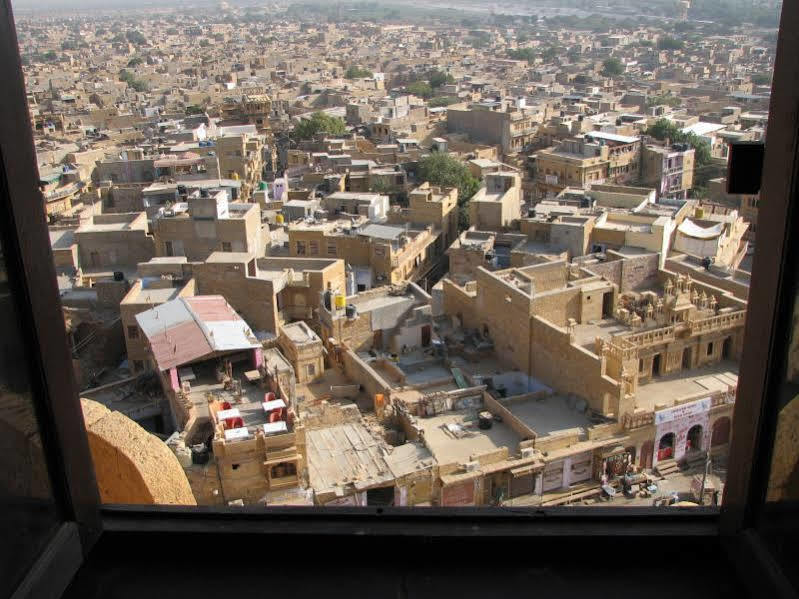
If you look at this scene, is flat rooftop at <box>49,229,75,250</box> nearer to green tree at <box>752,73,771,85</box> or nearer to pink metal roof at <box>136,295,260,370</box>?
pink metal roof at <box>136,295,260,370</box>

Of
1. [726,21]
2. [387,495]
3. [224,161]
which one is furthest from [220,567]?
[726,21]

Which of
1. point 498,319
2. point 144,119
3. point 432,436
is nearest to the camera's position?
point 432,436

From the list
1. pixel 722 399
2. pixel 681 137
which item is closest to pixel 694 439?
pixel 722 399

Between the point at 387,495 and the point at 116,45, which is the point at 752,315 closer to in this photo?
the point at 387,495

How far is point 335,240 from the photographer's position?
20.3 metres

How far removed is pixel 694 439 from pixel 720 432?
1.43ft

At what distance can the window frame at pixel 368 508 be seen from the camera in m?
1.78

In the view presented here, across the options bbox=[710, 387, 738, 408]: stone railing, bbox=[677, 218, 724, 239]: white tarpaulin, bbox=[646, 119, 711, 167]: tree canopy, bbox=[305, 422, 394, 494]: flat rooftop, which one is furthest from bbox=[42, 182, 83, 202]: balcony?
bbox=[646, 119, 711, 167]: tree canopy

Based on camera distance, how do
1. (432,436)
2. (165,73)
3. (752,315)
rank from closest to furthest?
(752,315) → (432,436) → (165,73)

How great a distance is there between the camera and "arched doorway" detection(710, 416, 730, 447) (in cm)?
1345

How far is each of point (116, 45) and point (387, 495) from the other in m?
111

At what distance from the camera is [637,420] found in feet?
42.1

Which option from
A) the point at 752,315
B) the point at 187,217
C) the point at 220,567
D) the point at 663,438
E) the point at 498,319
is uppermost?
the point at 752,315

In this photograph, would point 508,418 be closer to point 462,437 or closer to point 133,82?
point 462,437
